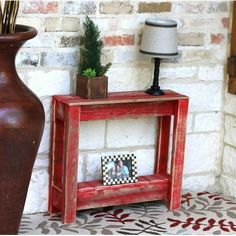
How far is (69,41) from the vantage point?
3789 mm

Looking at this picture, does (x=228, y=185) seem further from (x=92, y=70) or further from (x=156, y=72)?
(x=92, y=70)

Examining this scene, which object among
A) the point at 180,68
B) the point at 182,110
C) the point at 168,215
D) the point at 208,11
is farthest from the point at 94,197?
the point at 208,11

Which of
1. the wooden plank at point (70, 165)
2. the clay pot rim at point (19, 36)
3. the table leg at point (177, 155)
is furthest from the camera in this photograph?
the table leg at point (177, 155)

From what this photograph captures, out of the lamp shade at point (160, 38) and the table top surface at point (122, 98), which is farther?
the lamp shade at point (160, 38)

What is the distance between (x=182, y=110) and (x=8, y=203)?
1.21 metres

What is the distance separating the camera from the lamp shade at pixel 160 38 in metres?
3.73

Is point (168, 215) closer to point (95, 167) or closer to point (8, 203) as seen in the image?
point (95, 167)

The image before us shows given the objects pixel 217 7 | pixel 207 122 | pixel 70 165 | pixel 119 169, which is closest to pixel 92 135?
pixel 119 169

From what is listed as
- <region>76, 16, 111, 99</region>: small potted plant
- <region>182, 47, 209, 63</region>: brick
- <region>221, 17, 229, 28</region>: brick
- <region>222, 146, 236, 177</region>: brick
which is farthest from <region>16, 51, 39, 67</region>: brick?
<region>222, 146, 236, 177</region>: brick

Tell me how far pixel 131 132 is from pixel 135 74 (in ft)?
1.17

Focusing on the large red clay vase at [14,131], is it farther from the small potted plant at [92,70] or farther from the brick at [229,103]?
the brick at [229,103]

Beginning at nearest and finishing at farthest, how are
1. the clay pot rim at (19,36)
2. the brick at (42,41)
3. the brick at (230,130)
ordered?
the clay pot rim at (19,36) < the brick at (42,41) < the brick at (230,130)

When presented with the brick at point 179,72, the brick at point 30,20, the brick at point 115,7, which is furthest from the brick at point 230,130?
the brick at point 30,20

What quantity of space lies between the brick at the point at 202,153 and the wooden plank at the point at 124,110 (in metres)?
0.43
